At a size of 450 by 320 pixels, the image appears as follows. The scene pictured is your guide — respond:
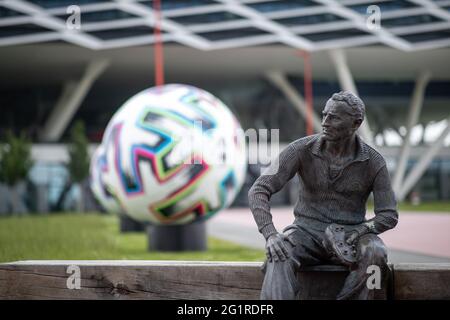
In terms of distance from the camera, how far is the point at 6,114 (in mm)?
47188

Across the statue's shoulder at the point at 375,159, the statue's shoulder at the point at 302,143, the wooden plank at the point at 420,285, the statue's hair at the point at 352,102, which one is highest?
the statue's hair at the point at 352,102

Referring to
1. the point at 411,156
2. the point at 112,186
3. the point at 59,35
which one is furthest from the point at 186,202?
the point at 411,156

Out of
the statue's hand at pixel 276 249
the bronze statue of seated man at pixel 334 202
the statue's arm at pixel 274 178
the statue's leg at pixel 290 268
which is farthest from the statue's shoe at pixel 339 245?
the statue's arm at pixel 274 178

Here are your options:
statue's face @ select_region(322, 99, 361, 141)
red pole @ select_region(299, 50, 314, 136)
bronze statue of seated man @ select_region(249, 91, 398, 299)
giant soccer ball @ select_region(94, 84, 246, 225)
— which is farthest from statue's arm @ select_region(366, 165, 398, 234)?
red pole @ select_region(299, 50, 314, 136)

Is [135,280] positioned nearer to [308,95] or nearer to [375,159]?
[375,159]

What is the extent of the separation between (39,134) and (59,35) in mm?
13491

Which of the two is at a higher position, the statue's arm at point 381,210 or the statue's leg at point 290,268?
the statue's arm at point 381,210

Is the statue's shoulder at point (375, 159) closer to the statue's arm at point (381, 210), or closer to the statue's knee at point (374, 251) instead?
the statue's arm at point (381, 210)

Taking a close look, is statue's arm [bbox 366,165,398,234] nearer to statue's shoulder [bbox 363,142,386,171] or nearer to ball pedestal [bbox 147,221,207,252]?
statue's shoulder [bbox 363,142,386,171]

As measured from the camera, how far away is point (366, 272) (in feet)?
13.1

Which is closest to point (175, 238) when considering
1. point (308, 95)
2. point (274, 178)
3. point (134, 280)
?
point (134, 280)

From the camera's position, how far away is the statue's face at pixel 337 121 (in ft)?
13.5

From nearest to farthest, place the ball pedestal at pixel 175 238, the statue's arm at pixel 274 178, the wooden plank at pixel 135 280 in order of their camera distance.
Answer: the statue's arm at pixel 274 178, the wooden plank at pixel 135 280, the ball pedestal at pixel 175 238

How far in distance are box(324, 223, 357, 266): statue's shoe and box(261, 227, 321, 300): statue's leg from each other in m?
0.12
